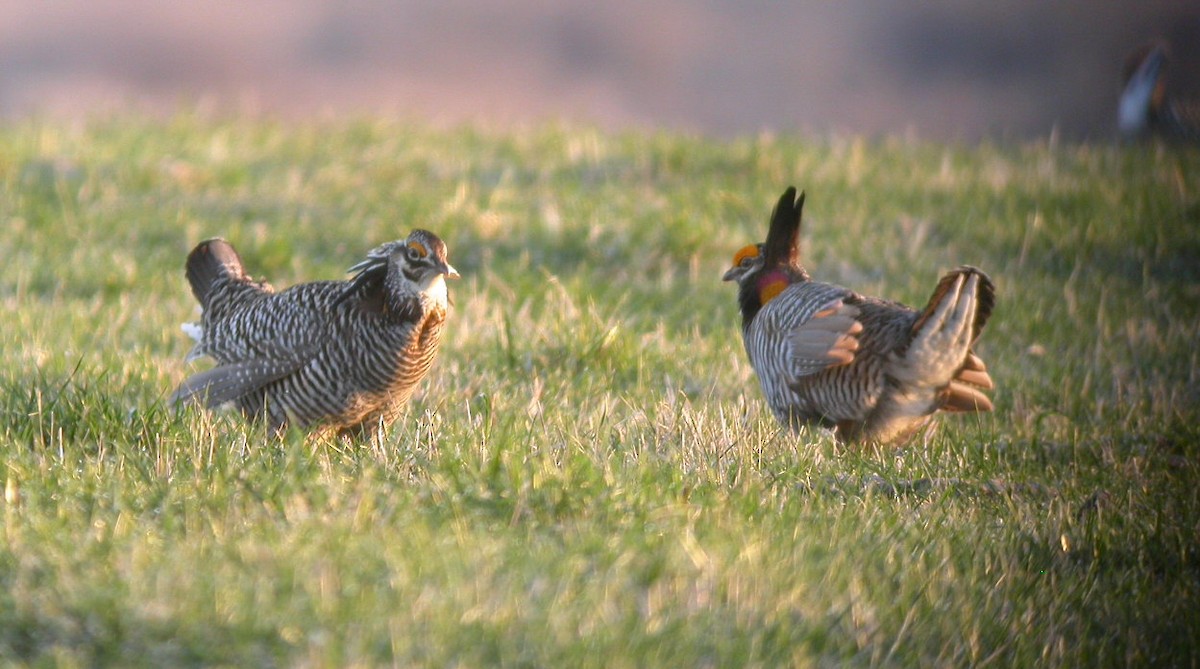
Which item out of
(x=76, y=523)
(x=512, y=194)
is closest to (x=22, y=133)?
(x=512, y=194)

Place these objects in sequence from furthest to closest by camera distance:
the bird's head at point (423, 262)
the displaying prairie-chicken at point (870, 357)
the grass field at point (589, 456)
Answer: the displaying prairie-chicken at point (870, 357) < the bird's head at point (423, 262) < the grass field at point (589, 456)

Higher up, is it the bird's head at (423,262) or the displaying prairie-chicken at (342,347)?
the bird's head at (423,262)

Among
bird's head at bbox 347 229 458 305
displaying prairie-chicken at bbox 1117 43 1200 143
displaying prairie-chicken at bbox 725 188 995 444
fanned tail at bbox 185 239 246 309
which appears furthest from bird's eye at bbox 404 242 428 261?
displaying prairie-chicken at bbox 1117 43 1200 143

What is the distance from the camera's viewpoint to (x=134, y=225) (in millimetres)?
7590

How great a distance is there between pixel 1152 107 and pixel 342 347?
31.9 ft

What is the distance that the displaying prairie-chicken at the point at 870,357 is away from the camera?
4590 mm

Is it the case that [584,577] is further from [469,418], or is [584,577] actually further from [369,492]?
[469,418]

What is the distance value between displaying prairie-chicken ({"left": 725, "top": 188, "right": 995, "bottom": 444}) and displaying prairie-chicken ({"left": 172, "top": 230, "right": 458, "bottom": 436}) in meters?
1.22

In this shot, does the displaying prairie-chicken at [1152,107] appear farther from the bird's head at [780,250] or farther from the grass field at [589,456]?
the bird's head at [780,250]

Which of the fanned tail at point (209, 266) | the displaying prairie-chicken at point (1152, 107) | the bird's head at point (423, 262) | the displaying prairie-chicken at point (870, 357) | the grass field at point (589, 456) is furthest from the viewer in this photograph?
the displaying prairie-chicken at point (1152, 107)

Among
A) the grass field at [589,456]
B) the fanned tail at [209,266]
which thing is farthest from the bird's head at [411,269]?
the fanned tail at [209,266]

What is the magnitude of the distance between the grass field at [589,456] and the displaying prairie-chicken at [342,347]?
0.21 m

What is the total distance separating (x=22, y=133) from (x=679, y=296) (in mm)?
5138

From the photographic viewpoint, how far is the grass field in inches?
111
